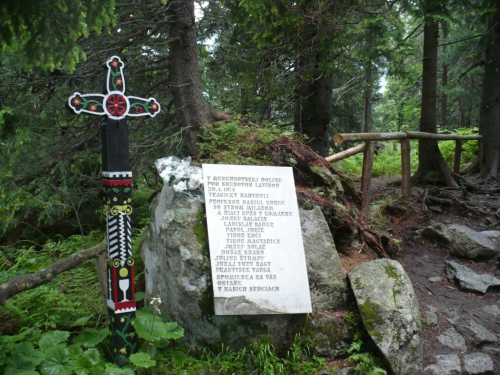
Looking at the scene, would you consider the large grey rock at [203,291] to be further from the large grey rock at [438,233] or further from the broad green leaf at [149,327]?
the large grey rock at [438,233]

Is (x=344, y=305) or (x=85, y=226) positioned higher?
(x=85, y=226)

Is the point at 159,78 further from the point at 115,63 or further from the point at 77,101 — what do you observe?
the point at 77,101

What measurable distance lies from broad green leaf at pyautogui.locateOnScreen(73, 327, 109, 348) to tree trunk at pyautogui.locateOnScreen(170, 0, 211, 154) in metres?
3.02

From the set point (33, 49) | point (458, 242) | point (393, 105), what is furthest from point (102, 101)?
point (393, 105)

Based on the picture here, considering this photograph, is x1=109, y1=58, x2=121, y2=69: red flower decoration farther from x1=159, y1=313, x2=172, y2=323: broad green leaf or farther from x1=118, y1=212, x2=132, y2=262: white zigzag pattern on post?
x1=159, y1=313, x2=172, y2=323: broad green leaf

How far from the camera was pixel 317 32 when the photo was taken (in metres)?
7.47

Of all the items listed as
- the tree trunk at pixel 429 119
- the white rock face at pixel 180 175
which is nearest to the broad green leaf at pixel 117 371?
the white rock face at pixel 180 175

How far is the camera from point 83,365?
3357mm

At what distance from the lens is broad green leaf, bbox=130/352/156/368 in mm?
3373

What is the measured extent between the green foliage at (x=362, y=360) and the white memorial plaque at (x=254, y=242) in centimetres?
62

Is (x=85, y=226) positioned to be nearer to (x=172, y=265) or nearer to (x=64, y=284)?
(x=64, y=284)

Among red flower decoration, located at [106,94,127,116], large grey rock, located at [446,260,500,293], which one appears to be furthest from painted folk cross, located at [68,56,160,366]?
large grey rock, located at [446,260,500,293]

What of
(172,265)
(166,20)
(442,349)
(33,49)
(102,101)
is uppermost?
(166,20)

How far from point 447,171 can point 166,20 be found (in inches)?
264
